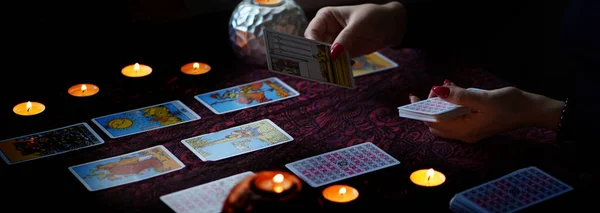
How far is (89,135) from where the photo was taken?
1.62m

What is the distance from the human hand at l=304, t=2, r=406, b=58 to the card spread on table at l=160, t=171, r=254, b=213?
583 mm

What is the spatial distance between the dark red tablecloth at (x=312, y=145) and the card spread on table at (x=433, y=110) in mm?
60

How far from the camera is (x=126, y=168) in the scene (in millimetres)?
1488

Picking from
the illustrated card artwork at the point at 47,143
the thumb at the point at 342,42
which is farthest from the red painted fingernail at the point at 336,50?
the illustrated card artwork at the point at 47,143

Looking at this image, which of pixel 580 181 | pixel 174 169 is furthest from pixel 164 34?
pixel 580 181

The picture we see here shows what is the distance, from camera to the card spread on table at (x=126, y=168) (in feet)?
4.72

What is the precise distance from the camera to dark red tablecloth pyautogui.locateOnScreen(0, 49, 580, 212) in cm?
140

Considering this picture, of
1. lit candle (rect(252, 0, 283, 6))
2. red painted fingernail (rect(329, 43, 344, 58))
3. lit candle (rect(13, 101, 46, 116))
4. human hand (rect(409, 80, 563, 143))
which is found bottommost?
human hand (rect(409, 80, 563, 143))

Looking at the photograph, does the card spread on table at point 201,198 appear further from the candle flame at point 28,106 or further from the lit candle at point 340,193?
the candle flame at point 28,106

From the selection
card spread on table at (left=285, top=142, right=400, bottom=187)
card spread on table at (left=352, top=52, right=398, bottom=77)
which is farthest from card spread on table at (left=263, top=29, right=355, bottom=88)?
card spread on table at (left=285, top=142, right=400, bottom=187)

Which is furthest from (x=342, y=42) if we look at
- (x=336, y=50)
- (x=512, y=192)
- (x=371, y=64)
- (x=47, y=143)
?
(x=47, y=143)

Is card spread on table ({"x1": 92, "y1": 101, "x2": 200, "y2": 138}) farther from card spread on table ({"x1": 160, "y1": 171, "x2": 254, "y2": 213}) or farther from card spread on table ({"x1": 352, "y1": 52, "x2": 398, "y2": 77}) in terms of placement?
card spread on table ({"x1": 352, "y1": 52, "x2": 398, "y2": 77})

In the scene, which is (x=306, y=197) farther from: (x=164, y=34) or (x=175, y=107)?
(x=164, y=34)

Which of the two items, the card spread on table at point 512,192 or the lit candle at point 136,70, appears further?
the lit candle at point 136,70
